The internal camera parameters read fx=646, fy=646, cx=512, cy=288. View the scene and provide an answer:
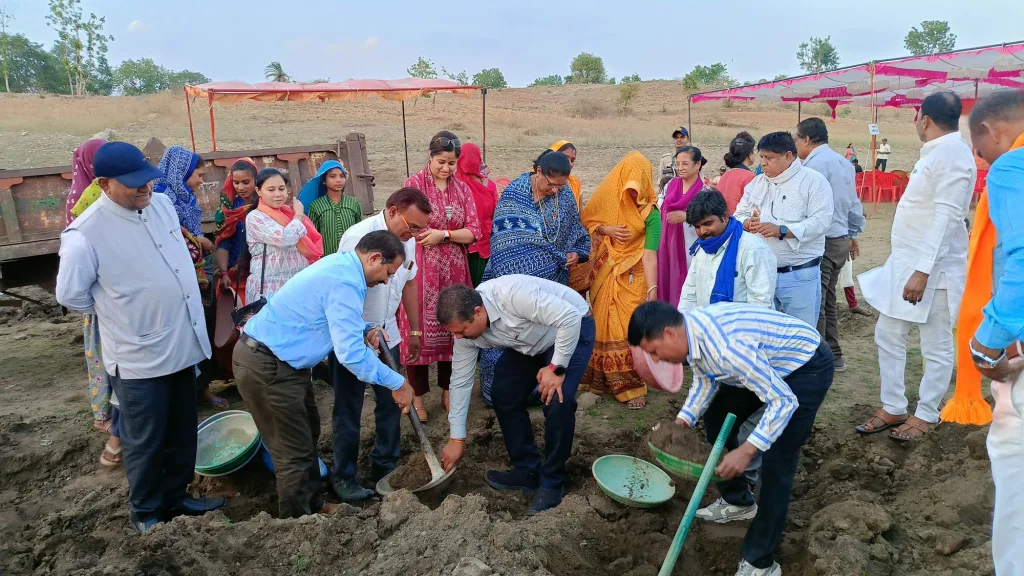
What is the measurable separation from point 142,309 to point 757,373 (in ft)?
8.72

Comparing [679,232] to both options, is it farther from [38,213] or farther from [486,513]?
[38,213]

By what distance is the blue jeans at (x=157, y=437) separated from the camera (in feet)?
9.87

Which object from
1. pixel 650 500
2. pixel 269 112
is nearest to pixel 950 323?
pixel 650 500

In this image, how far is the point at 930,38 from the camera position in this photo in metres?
54.8

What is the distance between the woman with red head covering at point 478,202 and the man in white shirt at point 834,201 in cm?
238

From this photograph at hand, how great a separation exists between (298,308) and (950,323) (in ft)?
11.5

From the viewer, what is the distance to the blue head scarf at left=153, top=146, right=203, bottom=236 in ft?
14.4

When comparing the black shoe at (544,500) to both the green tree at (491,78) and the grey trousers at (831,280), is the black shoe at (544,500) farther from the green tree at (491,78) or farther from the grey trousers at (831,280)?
the green tree at (491,78)

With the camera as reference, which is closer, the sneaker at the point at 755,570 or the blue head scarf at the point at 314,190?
the sneaker at the point at 755,570

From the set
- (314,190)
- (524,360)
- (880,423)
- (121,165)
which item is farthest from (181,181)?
(880,423)

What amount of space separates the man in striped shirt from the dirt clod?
52mm

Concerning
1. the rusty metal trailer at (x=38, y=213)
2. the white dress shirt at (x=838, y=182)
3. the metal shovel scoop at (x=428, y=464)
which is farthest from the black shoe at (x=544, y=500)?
the rusty metal trailer at (x=38, y=213)

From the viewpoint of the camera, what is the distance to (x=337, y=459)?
3.52 meters

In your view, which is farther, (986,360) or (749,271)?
(749,271)
